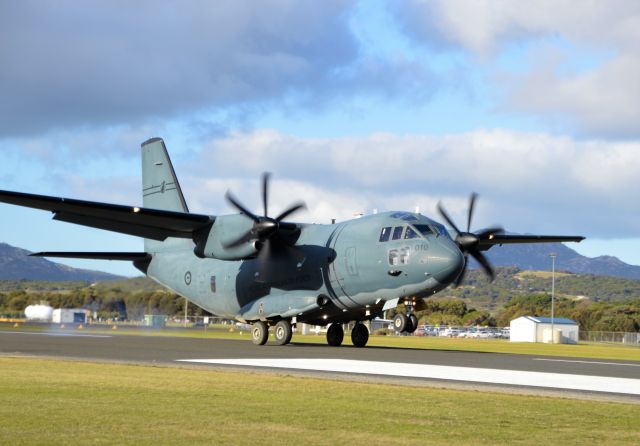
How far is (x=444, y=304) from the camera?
133250 mm

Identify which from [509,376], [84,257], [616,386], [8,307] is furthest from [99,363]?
[8,307]

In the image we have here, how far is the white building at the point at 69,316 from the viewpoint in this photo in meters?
75.2

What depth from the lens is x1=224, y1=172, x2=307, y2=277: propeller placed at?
32.9 meters

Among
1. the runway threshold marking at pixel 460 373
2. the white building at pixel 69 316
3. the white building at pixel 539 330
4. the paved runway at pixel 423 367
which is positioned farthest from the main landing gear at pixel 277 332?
the white building at pixel 69 316

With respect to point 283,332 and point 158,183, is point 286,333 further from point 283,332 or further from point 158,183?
point 158,183

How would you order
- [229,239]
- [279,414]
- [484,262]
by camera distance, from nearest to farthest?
[279,414], [229,239], [484,262]

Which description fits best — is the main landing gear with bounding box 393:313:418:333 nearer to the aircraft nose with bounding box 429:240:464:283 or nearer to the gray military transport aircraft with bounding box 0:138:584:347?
the gray military transport aircraft with bounding box 0:138:584:347

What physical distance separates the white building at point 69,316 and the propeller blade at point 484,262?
47868mm

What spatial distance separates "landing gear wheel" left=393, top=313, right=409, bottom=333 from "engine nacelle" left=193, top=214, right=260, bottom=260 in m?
6.23

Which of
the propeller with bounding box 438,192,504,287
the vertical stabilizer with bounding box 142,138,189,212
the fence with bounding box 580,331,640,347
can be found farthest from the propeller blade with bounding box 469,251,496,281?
the fence with bounding box 580,331,640,347

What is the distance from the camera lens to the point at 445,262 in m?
30.2

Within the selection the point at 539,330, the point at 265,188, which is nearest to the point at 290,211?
the point at 265,188

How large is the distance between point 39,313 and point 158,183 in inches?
1601

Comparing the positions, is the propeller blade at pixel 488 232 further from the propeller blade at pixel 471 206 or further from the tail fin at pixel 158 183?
the tail fin at pixel 158 183
